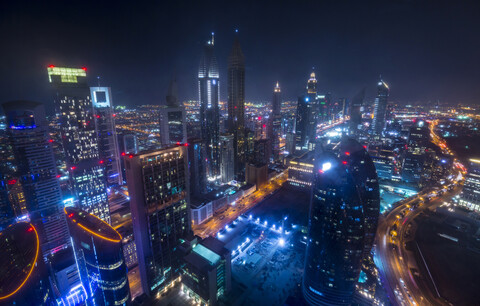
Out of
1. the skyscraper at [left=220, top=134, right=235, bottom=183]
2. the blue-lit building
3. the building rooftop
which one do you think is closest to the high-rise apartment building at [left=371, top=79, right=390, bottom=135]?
the skyscraper at [left=220, top=134, right=235, bottom=183]

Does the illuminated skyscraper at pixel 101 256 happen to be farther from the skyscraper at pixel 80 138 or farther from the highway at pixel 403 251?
the highway at pixel 403 251

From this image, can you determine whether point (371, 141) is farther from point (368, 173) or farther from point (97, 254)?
point (97, 254)

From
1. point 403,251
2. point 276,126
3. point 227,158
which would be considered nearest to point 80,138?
point 227,158

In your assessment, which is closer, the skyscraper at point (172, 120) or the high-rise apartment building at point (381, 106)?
the skyscraper at point (172, 120)

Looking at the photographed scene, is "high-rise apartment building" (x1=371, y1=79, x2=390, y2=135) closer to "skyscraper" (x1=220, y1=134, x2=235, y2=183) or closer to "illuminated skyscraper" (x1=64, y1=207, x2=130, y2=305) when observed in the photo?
"skyscraper" (x1=220, y1=134, x2=235, y2=183)

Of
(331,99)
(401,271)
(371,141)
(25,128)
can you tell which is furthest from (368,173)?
(331,99)

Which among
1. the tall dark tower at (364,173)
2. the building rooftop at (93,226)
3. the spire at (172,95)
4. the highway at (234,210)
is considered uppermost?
the spire at (172,95)

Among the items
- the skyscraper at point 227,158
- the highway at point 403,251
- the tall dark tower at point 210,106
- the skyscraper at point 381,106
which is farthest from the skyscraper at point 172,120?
the skyscraper at point 381,106
